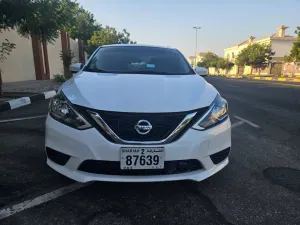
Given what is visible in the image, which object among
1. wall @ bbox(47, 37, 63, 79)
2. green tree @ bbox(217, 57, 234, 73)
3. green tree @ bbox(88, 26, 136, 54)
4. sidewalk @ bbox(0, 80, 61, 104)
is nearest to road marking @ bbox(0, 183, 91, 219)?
sidewalk @ bbox(0, 80, 61, 104)

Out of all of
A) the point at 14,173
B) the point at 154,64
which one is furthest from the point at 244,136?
the point at 14,173

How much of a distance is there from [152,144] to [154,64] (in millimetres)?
1700

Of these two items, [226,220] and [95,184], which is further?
[95,184]

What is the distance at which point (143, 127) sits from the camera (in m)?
2.06

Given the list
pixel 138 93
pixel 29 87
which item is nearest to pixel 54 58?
pixel 29 87

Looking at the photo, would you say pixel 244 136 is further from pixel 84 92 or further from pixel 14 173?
pixel 14 173

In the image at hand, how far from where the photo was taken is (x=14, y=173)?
279cm

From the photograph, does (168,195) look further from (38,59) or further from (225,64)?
(225,64)

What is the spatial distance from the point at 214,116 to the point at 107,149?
3.21ft

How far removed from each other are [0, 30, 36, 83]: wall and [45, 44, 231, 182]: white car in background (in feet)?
39.2

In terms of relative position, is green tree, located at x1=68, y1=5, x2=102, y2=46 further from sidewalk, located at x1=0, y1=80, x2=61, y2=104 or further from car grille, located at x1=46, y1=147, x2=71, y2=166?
car grille, located at x1=46, y1=147, x2=71, y2=166

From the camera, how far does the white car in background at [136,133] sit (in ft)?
6.75

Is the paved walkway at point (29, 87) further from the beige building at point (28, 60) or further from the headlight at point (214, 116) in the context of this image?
the headlight at point (214, 116)

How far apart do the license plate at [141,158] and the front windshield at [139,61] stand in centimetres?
133
